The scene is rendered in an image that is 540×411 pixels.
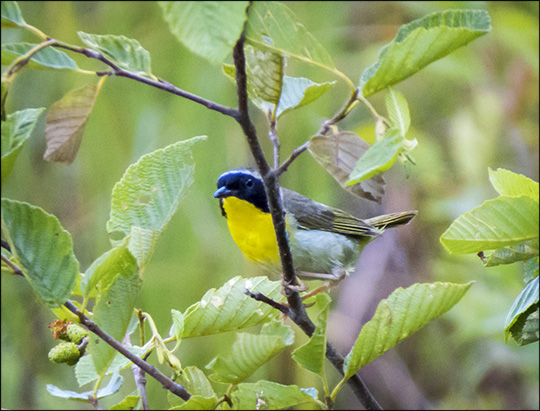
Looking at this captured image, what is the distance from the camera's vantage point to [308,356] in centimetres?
74

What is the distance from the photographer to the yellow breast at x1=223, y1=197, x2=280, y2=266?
1.80 metres

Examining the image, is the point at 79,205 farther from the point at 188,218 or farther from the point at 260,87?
the point at 260,87

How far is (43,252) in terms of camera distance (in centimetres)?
66

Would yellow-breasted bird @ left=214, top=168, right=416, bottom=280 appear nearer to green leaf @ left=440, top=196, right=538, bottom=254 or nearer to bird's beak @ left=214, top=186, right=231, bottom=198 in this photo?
bird's beak @ left=214, top=186, right=231, bottom=198

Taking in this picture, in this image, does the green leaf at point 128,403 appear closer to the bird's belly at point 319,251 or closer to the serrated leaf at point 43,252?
the serrated leaf at point 43,252

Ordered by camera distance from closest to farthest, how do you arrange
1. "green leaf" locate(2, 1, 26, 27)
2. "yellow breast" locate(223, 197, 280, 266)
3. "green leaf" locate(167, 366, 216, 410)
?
"green leaf" locate(2, 1, 26, 27), "green leaf" locate(167, 366, 216, 410), "yellow breast" locate(223, 197, 280, 266)

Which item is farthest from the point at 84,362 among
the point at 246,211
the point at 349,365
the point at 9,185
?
the point at 9,185

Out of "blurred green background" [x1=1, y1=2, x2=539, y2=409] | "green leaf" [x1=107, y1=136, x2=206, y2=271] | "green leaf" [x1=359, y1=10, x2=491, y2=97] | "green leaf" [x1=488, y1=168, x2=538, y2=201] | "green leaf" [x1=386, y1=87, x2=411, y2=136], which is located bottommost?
"blurred green background" [x1=1, y1=2, x2=539, y2=409]

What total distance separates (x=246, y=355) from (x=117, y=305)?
0.17 metres

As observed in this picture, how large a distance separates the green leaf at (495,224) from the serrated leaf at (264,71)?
26cm

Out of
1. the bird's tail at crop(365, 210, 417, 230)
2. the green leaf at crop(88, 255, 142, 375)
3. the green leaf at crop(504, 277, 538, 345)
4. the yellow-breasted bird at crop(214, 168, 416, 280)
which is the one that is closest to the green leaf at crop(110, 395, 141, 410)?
the green leaf at crop(88, 255, 142, 375)

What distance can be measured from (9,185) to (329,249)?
170cm

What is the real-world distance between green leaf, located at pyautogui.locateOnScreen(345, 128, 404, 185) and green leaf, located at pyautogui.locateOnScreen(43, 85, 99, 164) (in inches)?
14.4

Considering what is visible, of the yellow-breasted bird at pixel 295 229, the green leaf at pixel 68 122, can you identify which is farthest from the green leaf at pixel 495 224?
the yellow-breasted bird at pixel 295 229
